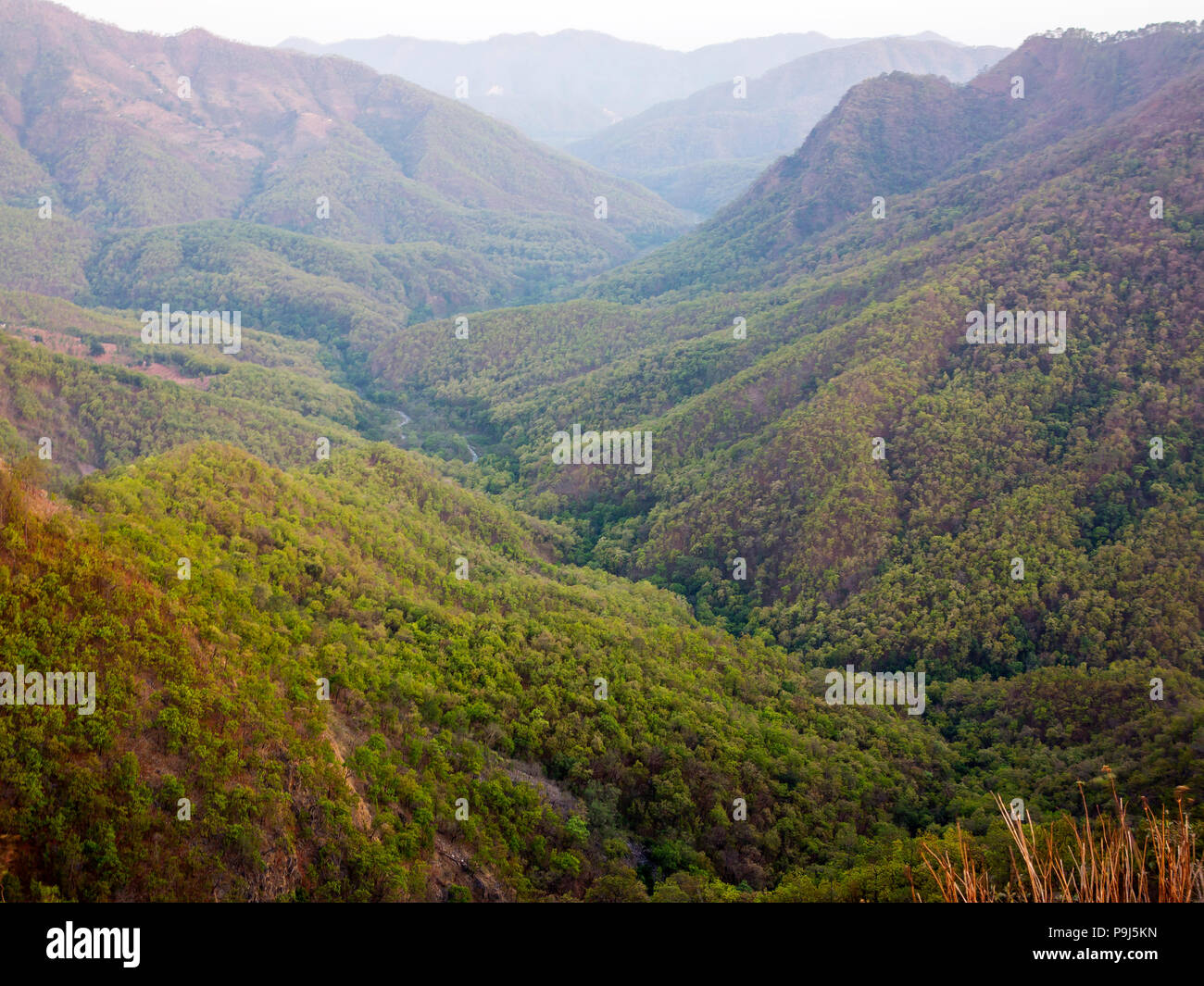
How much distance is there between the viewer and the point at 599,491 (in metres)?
104
